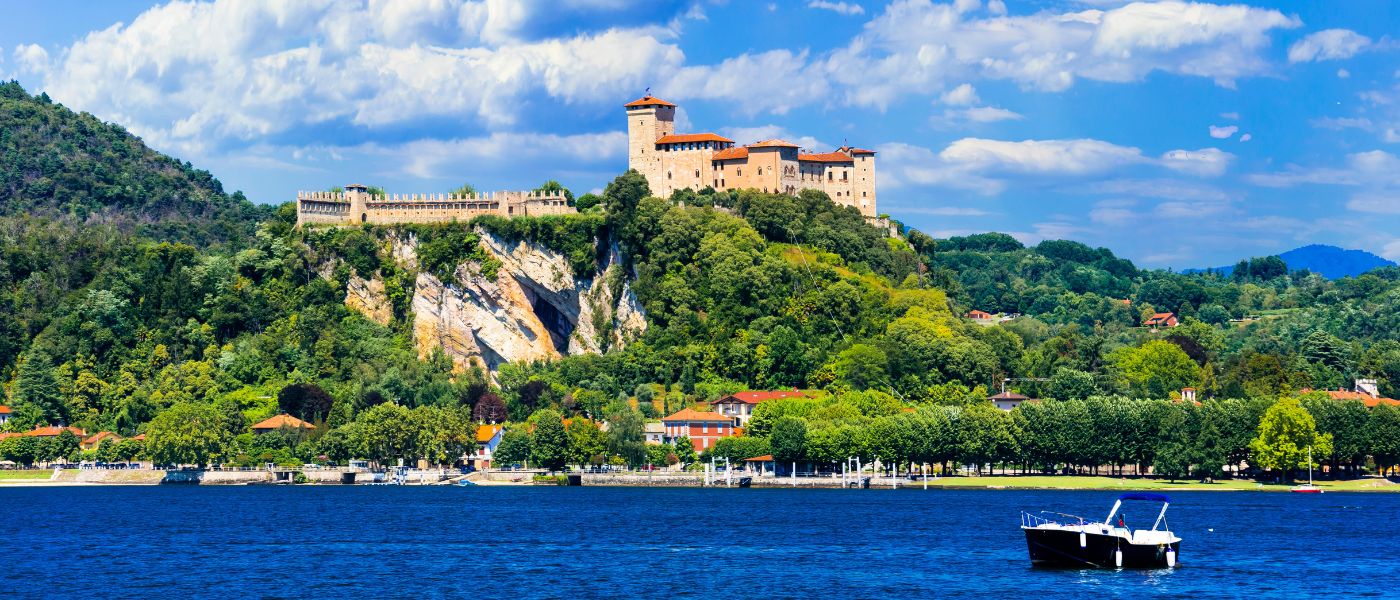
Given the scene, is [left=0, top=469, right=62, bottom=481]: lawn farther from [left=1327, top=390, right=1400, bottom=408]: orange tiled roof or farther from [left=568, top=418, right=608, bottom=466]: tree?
[left=1327, top=390, right=1400, bottom=408]: orange tiled roof

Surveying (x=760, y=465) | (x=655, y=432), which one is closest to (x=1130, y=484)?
(x=760, y=465)

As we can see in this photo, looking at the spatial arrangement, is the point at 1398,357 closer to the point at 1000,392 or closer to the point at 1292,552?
the point at 1000,392

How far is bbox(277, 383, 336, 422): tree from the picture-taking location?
124062mm

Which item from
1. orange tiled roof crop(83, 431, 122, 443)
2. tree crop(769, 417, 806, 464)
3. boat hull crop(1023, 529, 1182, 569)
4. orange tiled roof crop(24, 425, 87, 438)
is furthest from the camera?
orange tiled roof crop(83, 431, 122, 443)

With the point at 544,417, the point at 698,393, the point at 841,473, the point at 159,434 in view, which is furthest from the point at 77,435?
the point at 841,473

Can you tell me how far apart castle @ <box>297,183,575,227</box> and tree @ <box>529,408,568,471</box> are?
23.4m

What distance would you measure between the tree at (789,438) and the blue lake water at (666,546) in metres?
3.28

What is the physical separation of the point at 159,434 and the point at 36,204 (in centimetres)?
8419

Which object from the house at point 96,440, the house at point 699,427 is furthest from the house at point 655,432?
the house at point 96,440

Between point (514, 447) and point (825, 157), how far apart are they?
39.0 meters

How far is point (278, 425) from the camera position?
122 m

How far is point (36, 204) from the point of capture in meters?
191

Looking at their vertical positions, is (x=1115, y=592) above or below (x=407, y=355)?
below

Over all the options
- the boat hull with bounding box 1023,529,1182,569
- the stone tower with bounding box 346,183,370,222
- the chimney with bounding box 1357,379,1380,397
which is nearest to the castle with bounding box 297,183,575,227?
the stone tower with bounding box 346,183,370,222
